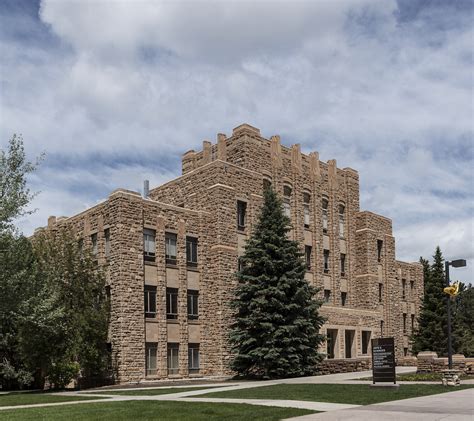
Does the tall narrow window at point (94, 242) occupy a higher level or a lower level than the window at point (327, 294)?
higher

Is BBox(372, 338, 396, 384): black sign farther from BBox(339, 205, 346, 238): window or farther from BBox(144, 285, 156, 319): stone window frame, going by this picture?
BBox(339, 205, 346, 238): window

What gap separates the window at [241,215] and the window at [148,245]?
667cm

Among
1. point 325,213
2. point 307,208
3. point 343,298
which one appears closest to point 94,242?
point 307,208

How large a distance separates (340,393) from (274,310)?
14.1 metres

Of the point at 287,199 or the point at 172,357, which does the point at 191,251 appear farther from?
the point at 287,199

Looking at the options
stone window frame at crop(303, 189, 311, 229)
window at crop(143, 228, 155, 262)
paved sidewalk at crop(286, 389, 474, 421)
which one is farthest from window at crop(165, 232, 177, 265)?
paved sidewalk at crop(286, 389, 474, 421)

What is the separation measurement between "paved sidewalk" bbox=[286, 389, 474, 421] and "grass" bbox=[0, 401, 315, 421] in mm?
1138

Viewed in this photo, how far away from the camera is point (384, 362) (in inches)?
878

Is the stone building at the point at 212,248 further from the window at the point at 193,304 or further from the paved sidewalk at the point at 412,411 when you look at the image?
the paved sidewalk at the point at 412,411

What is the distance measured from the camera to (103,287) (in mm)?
35688

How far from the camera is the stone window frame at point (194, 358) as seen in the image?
38562 mm

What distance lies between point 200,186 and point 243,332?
10976mm

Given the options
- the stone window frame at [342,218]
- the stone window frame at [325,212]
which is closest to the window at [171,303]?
the stone window frame at [325,212]

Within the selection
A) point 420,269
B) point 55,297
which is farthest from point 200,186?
point 420,269
